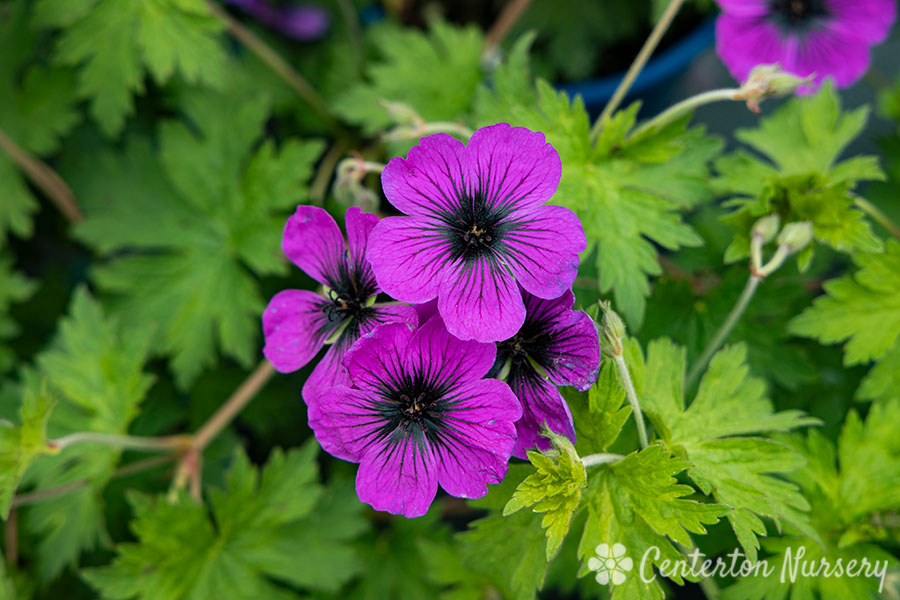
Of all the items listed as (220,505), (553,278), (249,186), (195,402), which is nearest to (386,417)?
(553,278)

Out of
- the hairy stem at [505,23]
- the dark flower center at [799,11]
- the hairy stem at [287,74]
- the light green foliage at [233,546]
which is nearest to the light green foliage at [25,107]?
the hairy stem at [287,74]

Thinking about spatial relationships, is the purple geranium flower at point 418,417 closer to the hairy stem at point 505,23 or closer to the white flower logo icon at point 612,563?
the white flower logo icon at point 612,563

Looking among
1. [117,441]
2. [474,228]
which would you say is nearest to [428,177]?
[474,228]

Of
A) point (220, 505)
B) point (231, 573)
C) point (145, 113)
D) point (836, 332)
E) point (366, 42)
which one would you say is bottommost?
point (231, 573)

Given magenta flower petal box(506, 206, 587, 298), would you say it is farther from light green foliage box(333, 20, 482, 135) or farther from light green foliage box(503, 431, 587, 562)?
light green foliage box(333, 20, 482, 135)

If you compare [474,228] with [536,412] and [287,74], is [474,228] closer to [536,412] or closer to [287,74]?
[536,412]

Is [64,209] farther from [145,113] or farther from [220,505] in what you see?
[220,505]
